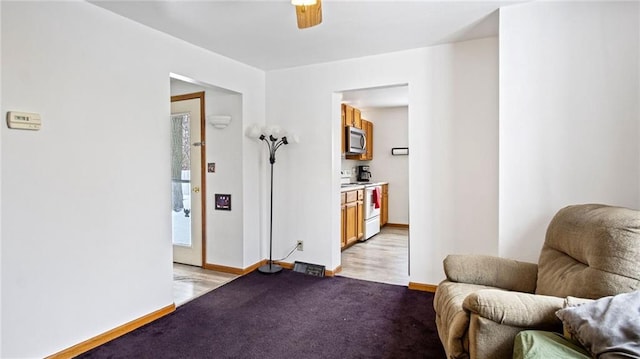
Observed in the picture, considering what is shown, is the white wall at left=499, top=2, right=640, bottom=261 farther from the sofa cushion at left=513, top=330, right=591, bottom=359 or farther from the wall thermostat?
the wall thermostat

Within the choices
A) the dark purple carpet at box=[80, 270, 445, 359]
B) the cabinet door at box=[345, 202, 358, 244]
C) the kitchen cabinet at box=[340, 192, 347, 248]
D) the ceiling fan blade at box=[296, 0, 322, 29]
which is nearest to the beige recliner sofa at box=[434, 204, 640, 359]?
the dark purple carpet at box=[80, 270, 445, 359]

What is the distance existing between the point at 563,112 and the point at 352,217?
293 centimetres

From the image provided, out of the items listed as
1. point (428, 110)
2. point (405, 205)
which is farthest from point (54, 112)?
point (405, 205)

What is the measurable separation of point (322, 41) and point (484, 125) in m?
1.58

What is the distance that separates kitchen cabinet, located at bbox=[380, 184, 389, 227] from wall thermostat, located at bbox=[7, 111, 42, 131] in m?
5.03

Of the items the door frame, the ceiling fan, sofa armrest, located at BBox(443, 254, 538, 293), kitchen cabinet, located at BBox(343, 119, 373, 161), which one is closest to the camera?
the ceiling fan

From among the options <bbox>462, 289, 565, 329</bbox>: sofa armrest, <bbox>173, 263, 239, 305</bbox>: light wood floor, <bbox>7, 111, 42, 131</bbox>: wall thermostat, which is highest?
<bbox>7, 111, 42, 131</bbox>: wall thermostat

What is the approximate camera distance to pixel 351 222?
4727 millimetres

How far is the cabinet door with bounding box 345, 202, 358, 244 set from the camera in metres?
4.58

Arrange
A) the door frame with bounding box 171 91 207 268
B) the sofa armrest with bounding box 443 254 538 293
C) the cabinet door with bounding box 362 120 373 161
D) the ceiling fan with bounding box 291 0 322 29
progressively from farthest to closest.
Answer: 1. the cabinet door with bounding box 362 120 373 161
2. the door frame with bounding box 171 91 207 268
3. the sofa armrest with bounding box 443 254 538 293
4. the ceiling fan with bounding box 291 0 322 29

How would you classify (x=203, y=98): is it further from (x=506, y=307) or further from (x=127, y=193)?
(x=506, y=307)

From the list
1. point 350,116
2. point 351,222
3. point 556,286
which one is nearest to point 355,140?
point 350,116

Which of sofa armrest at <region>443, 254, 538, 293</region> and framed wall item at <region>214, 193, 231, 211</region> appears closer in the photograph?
sofa armrest at <region>443, 254, 538, 293</region>

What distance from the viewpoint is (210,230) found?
396 centimetres
